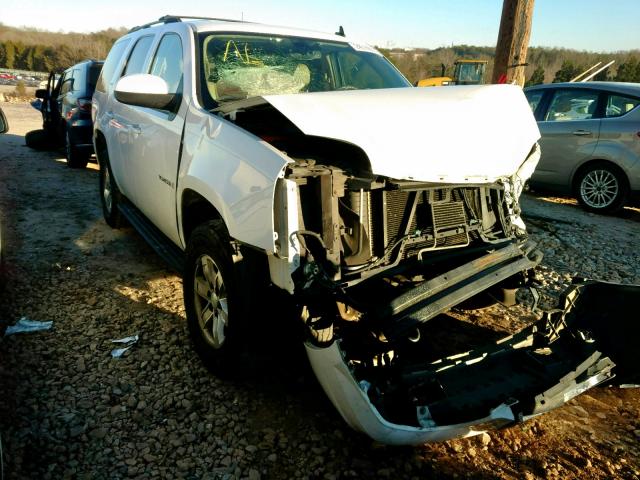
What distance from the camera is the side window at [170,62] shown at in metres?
3.40

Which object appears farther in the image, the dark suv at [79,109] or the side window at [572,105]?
the dark suv at [79,109]

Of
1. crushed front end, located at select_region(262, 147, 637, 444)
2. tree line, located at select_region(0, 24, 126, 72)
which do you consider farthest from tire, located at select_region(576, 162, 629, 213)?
tree line, located at select_region(0, 24, 126, 72)

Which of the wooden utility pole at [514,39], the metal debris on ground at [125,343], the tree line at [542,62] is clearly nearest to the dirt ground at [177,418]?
the metal debris on ground at [125,343]

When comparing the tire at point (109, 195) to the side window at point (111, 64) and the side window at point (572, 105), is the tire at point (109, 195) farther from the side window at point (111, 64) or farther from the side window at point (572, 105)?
the side window at point (572, 105)

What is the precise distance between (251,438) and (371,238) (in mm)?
1180

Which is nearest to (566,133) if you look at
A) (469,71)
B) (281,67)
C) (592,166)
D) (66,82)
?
(592,166)

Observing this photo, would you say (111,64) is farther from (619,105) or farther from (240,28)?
(619,105)

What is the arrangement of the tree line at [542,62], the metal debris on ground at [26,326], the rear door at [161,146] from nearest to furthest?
the rear door at [161,146] < the metal debris on ground at [26,326] < the tree line at [542,62]

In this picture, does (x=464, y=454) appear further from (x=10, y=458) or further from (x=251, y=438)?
(x=10, y=458)

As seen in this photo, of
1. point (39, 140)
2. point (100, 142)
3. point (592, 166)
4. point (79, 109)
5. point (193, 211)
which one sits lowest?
point (39, 140)

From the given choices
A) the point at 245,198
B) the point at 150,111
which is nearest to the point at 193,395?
the point at 245,198

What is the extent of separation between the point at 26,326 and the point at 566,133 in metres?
7.35

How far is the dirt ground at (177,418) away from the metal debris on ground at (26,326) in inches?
2.4

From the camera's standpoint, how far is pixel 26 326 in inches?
133
